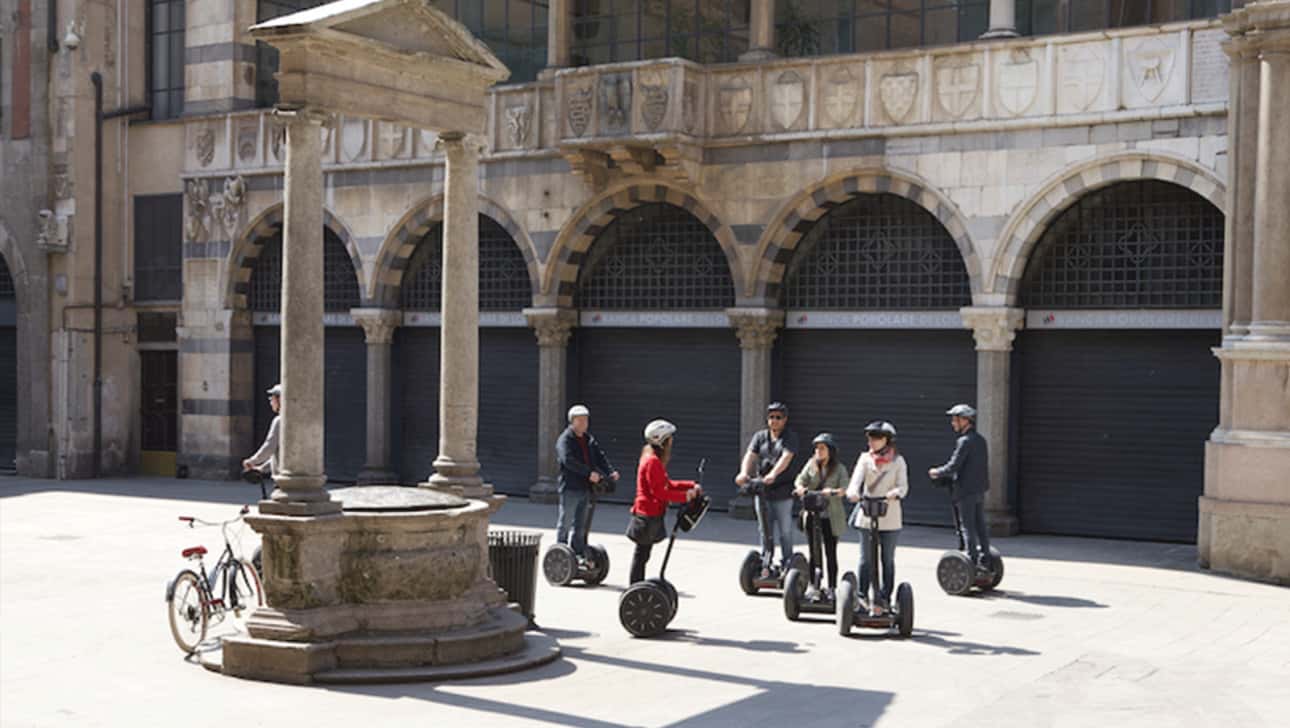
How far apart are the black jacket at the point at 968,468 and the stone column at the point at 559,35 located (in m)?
11.4

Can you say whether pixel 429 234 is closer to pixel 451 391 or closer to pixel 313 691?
pixel 451 391

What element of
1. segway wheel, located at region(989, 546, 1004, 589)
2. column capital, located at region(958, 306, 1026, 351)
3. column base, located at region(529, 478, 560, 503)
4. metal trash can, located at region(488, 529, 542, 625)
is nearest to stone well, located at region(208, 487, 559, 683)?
metal trash can, located at region(488, 529, 542, 625)

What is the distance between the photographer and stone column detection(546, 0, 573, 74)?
24812mm

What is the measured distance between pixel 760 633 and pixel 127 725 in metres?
5.66

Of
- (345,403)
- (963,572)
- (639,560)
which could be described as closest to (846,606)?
(639,560)

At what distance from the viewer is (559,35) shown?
2483 centimetres

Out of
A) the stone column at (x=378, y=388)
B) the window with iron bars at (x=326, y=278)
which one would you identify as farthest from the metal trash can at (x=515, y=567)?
the window with iron bars at (x=326, y=278)

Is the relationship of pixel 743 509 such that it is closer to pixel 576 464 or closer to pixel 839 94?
pixel 839 94

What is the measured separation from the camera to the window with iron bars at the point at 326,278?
91.5 ft

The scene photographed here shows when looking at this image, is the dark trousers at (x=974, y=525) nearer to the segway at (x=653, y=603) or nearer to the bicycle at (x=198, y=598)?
the segway at (x=653, y=603)

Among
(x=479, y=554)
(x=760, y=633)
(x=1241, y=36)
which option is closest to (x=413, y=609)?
(x=479, y=554)

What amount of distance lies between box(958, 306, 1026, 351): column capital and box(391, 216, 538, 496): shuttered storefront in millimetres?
7698

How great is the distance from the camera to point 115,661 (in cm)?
1227

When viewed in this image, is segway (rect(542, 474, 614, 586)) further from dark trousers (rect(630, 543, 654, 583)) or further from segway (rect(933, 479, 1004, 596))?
segway (rect(933, 479, 1004, 596))
